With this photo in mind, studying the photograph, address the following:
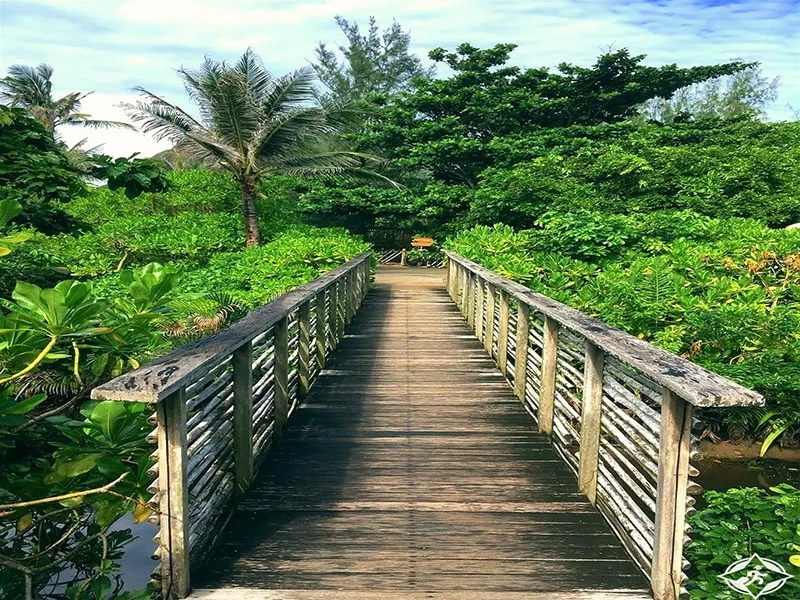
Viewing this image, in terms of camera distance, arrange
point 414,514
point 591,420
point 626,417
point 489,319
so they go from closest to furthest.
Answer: point 626,417 → point 414,514 → point 591,420 → point 489,319

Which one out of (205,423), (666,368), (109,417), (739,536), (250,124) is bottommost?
(739,536)

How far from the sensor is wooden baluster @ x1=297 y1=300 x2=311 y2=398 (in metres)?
4.98

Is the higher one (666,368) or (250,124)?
(250,124)

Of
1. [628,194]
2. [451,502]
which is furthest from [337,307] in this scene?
[628,194]

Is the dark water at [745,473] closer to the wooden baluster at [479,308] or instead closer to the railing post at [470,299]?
the wooden baluster at [479,308]

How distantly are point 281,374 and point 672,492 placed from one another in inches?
99.5

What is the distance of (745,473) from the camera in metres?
7.01

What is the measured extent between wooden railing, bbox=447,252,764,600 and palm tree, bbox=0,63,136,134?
28.3 m

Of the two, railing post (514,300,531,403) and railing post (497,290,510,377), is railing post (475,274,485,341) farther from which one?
railing post (514,300,531,403)

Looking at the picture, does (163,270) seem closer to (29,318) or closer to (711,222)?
(29,318)

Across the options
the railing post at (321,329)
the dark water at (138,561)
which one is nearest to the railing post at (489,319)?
the railing post at (321,329)

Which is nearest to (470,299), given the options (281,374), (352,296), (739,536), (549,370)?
(352,296)

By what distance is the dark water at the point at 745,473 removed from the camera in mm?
6784

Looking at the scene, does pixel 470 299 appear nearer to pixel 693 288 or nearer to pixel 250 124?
pixel 693 288
